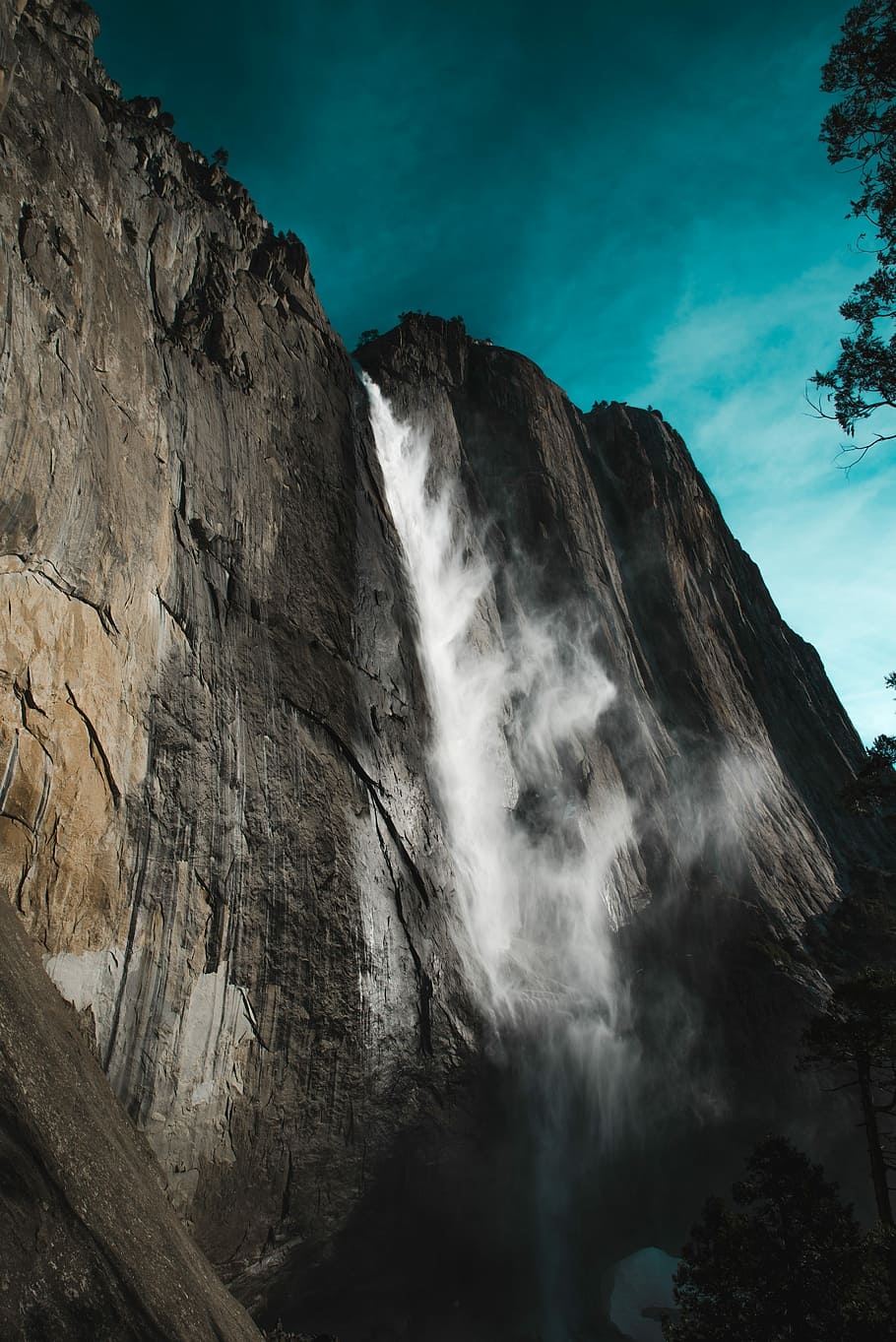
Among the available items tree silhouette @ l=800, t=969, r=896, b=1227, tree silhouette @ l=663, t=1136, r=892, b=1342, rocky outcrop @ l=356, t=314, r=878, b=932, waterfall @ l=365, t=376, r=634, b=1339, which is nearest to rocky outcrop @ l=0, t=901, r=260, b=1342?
tree silhouette @ l=663, t=1136, r=892, b=1342

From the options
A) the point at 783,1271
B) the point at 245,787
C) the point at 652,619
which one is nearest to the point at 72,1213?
the point at 245,787

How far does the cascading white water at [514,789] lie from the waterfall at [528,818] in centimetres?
5

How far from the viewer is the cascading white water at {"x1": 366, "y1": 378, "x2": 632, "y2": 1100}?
18203mm

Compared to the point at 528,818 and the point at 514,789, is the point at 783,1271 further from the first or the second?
the point at 514,789

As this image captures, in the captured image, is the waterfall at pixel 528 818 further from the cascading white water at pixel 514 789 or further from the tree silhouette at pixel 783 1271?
the tree silhouette at pixel 783 1271

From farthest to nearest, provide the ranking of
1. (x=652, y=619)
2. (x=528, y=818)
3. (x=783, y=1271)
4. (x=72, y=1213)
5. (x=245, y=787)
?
(x=652, y=619), (x=528, y=818), (x=245, y=787), (x=783, y=1271), (x=72, y=1213)

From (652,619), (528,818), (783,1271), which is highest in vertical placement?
(652,619)

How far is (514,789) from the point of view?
Result: 70.8 ft

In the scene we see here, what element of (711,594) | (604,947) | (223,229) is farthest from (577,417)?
(604,947)

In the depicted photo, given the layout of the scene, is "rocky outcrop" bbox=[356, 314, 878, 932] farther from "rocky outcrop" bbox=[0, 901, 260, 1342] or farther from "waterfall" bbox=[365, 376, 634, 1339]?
"rocky outcrop" bbox=[0, 901, 260, 1342]

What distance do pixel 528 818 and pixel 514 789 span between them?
0.89 m

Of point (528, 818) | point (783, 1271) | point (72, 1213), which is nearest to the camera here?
point (72, 1213)

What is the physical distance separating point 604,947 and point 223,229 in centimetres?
2073

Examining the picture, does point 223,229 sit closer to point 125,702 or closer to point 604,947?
point 125,702
